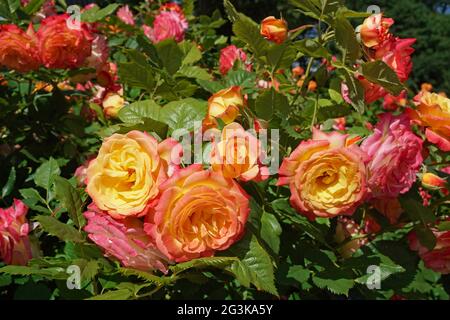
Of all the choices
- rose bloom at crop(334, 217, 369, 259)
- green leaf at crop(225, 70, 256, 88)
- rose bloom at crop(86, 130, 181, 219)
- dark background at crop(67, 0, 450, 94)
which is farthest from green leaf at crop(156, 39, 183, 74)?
dark background at crop(67, 0, 450, 94)

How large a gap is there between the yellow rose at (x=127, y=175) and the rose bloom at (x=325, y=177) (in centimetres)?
18

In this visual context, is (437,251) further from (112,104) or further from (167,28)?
(167,28)

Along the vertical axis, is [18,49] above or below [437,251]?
above

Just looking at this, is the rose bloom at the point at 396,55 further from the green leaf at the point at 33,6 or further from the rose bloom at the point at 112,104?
the green leaf at the point at 33,6

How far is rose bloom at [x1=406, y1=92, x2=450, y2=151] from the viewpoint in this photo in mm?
775

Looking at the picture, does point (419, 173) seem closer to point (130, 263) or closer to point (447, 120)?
point (447, 120)

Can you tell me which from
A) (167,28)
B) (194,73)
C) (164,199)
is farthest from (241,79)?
(167,28)

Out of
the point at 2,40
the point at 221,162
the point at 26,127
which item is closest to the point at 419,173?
the point at 221,162

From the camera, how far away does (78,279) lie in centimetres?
67

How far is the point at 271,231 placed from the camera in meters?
0.69

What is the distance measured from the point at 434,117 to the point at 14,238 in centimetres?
71

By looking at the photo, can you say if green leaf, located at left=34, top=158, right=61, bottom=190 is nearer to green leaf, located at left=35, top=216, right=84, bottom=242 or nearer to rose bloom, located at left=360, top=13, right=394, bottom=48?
green leaf, located at left=35, top=216, right=84, bottom=242

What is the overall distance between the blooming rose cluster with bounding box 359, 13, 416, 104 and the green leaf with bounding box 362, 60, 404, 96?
78 mm

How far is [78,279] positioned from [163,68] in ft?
1.46
